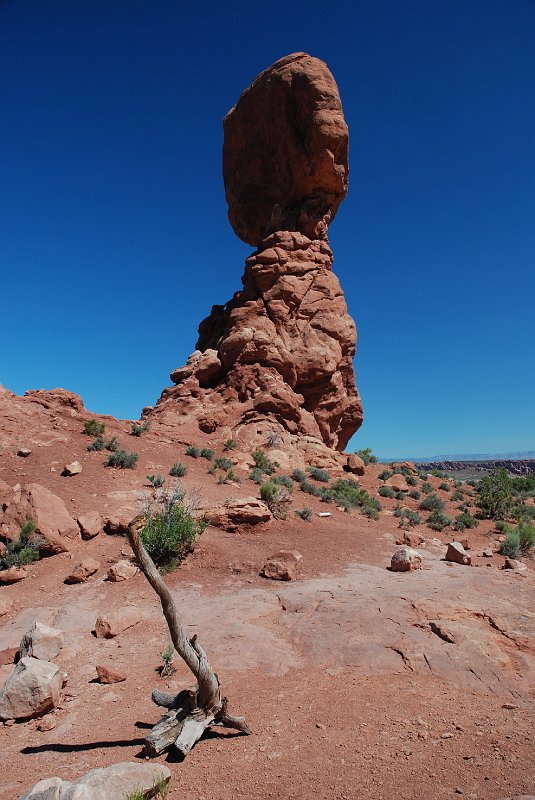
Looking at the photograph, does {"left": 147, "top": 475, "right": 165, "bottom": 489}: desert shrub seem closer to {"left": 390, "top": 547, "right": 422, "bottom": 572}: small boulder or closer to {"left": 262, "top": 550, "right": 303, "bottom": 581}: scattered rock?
{"left": 262, "top": 550, "right": 303, "bottom": 581}: scattered rock

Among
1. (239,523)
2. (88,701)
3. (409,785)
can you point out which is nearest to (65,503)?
(239,523)

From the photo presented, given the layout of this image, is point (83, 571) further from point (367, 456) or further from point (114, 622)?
point (367, 456)

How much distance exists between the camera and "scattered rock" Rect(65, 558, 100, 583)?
8211 millimetres

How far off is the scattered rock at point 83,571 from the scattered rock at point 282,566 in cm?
333

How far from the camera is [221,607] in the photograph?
7180mm

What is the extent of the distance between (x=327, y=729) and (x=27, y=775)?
2.57m

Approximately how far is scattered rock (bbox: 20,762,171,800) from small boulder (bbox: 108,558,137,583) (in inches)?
210

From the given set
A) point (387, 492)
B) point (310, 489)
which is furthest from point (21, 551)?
point (387, 492)

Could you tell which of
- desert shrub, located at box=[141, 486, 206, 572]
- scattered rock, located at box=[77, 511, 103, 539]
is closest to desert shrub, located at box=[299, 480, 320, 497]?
desert shrub, located at box=[141, 486, 206, 572]

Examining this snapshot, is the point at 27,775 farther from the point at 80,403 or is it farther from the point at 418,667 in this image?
the point at 80,403

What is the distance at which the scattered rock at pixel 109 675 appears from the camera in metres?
5.25

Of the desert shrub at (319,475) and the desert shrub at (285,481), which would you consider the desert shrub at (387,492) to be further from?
the desert shrub at (285,481)

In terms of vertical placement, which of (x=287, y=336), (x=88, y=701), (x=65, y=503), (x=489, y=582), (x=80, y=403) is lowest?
(x=88, y=701)

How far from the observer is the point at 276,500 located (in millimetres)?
12844
